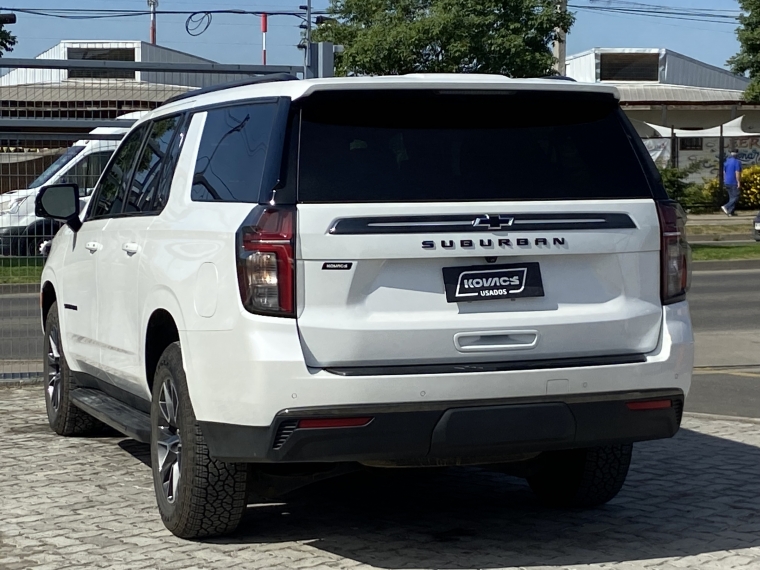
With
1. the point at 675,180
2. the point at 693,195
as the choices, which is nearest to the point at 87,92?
the point at 675,180

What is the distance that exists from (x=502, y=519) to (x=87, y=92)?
26.8 feet

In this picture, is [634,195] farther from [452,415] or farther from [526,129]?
[452,415]

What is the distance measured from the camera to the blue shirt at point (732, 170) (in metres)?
32.6

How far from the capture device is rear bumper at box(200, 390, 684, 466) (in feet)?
15.2

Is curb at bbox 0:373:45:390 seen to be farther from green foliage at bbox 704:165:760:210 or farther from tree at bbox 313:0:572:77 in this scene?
green foliage at bbox 704:165:760:210

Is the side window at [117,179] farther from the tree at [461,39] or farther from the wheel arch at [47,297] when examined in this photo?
the tree at [461,39]

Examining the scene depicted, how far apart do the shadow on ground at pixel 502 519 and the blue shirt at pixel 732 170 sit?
2681 cm

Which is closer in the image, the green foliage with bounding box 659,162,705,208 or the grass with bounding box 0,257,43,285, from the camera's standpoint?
the grass with bounding box 0,257,43,285

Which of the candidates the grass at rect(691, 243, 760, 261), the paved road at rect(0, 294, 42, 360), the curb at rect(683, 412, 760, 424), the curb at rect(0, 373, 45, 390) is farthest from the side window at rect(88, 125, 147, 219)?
the grass at rect(691, 243, 760, 261)

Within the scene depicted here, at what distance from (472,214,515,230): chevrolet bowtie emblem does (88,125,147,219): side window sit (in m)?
2.36

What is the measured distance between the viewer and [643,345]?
5020mm

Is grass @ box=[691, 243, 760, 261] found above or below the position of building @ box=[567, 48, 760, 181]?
below

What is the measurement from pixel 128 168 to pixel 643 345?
9.77 ft

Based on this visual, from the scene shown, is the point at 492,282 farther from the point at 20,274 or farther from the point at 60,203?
the point at 20,274
